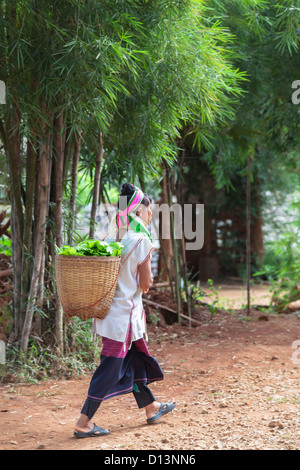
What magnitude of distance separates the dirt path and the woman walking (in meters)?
0.25

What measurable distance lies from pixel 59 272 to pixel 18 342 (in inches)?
74.8

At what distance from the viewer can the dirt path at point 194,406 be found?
3195 millimetres

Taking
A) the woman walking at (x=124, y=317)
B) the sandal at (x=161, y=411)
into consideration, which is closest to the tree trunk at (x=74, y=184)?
the woman walking at (x=124, y=317)

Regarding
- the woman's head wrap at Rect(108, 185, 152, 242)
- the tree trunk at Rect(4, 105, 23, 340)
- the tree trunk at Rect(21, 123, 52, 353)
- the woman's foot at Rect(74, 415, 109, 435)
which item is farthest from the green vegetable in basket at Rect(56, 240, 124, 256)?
the tree trunk at Rect(4, 105, 23, 340)

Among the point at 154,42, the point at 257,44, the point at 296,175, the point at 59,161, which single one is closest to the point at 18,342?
the point at 59,161

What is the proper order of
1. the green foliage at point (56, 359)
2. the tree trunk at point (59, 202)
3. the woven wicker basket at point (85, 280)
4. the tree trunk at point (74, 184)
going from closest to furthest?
1. the woven wicker basket at point (85, 280)
2. the green foliage at point (56, 359)
3. the tree trunk at point (59, 202)
4. the tree trunk at point (74, 184)

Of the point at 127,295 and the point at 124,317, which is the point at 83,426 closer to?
the point at 124,317

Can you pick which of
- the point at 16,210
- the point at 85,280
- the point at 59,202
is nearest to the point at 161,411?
the point at 85,280

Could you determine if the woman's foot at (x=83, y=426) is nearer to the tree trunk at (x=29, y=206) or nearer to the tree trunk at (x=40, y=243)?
the tree trunk at (x=40, y=243)

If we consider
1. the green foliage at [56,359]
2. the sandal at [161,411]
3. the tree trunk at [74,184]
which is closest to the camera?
the sandal at [161,411]

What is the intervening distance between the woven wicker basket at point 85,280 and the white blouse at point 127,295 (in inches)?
4.3

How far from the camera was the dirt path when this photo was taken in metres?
3.20

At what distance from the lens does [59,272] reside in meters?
3.12

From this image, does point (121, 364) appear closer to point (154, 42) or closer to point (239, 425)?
point (239, 425)
